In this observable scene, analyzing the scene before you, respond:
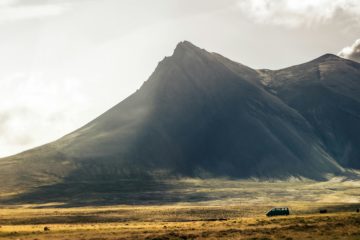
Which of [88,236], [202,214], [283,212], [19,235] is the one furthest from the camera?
[202,214]

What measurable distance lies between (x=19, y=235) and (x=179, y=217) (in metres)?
59.8

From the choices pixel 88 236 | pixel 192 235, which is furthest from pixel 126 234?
pixel 192 235

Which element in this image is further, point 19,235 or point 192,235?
point 19,235

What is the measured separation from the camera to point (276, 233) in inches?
3211

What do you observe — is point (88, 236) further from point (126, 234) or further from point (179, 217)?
point (179, 217)

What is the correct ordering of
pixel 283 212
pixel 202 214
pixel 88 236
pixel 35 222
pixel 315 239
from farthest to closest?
pixel 202 214 → pixel 35 222 → pixel 283 212 → pixel 88 236 → pixel 315 239

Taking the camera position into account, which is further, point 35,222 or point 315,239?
point 35,222

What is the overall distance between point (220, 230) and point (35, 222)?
72458mm

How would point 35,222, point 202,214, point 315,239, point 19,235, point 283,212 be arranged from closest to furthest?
point 315,239 < point 19,235 < point 283,212 < point 35,222 < point 202,214

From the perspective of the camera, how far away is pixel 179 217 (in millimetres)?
143750

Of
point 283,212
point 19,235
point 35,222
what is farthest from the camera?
point 35,222

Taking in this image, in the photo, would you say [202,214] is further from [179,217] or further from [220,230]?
[220,230]

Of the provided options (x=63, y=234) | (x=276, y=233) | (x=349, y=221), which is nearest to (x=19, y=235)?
(x=63, y=234)

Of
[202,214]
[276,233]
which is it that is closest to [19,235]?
[276,233]
